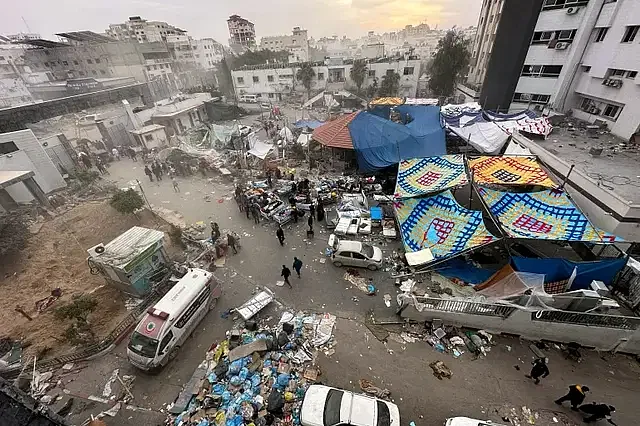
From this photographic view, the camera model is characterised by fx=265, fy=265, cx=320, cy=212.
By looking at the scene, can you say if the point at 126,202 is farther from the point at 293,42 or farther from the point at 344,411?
the point at 293,42

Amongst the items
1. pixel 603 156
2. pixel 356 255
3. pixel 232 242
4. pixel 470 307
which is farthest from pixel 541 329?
pixel 232 242

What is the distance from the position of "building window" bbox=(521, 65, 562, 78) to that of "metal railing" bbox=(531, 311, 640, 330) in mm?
22329

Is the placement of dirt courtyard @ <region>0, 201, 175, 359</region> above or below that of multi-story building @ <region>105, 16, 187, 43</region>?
below

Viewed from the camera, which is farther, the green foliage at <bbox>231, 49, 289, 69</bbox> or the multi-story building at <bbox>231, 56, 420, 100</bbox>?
the green foliage at <bbox>231, 49, 289, 69</bbox>

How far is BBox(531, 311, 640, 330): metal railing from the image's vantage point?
25.7ft

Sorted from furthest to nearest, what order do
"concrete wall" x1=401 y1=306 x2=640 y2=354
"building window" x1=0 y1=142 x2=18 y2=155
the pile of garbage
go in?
"building window" x1=0 y1=142 x2=18 y2=155 < "concrete wall" x1=401 y1=306 x2=640 y2=354 < the pile of garbage

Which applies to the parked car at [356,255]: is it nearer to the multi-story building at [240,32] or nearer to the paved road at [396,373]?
the paved road at [396,373]

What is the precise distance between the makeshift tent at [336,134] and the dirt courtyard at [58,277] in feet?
38.8

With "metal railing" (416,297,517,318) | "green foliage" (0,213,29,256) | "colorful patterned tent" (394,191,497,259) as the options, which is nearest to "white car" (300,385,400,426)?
"metal railing" (416,297,517,318)

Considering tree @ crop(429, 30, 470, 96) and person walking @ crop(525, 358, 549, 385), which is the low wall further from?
tree @ crop(429, 30, 470, 96)

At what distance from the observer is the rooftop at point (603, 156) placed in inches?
432

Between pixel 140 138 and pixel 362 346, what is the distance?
1046 inches

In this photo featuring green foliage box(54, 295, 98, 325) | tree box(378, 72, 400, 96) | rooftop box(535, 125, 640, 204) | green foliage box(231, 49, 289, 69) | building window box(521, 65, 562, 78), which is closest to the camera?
green foliage box(54, 295, 98, 325)

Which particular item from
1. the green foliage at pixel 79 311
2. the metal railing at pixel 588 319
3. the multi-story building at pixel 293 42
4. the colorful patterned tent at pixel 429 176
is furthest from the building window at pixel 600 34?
the multi-story building at pixel 293 42
